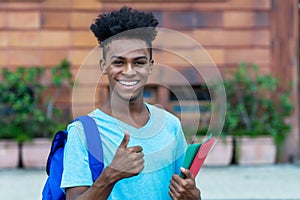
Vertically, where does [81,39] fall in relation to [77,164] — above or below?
below

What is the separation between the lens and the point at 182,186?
1.87 meters

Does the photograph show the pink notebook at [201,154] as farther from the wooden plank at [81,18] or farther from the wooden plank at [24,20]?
the wooden plank at [24,20]

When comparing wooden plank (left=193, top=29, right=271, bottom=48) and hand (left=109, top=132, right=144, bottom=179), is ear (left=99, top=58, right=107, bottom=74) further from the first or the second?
wooden plank (left=193, top=29, right=271, bottom=48)

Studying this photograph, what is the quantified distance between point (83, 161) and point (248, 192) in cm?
479

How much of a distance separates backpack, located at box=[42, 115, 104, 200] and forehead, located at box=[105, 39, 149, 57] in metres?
0.26

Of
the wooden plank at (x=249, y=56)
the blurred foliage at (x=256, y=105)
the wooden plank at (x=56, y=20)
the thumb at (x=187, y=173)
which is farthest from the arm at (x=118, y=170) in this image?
the wooden plank at (x=249, y=56)

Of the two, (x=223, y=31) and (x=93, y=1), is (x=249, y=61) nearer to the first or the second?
(x=223, y=31)

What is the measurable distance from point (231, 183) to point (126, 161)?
5.26m

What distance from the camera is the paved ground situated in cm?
622

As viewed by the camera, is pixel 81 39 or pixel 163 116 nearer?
pixel 163 116

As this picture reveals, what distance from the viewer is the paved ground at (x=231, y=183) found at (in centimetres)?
622

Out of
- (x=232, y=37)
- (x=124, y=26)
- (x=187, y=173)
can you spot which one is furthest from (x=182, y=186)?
(x=232, y=37)

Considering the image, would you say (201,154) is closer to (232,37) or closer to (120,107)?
(120,107)

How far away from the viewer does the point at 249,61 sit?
27.4 feet
